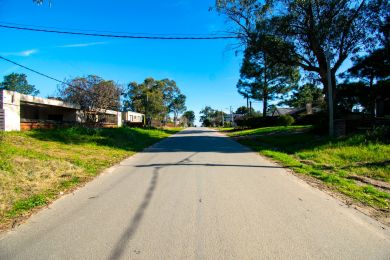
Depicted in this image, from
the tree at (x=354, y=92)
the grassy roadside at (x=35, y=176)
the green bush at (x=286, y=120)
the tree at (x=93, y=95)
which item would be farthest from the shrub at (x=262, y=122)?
the grassy roadside at (x=35, y=176)

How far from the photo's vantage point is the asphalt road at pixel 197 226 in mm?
3777

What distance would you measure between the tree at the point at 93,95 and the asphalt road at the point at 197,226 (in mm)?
29715

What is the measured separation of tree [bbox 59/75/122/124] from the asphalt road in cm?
2972

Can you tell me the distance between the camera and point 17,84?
286 ft

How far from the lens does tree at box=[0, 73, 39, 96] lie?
85.3m

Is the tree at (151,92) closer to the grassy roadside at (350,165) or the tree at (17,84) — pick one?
the tree at (17,84)

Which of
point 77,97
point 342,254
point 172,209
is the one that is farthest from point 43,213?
point 77,97

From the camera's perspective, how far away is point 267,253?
12.2ft

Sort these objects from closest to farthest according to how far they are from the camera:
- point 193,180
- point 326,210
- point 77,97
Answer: point 326,210 < point 193,180 < point 77,97

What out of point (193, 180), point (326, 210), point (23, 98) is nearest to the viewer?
point (326, 210)

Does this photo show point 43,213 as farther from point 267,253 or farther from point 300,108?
point 300,108

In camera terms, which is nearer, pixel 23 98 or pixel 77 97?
pixel 23 98

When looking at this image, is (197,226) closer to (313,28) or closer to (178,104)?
(313,28)

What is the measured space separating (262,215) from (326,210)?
1.29 meters
